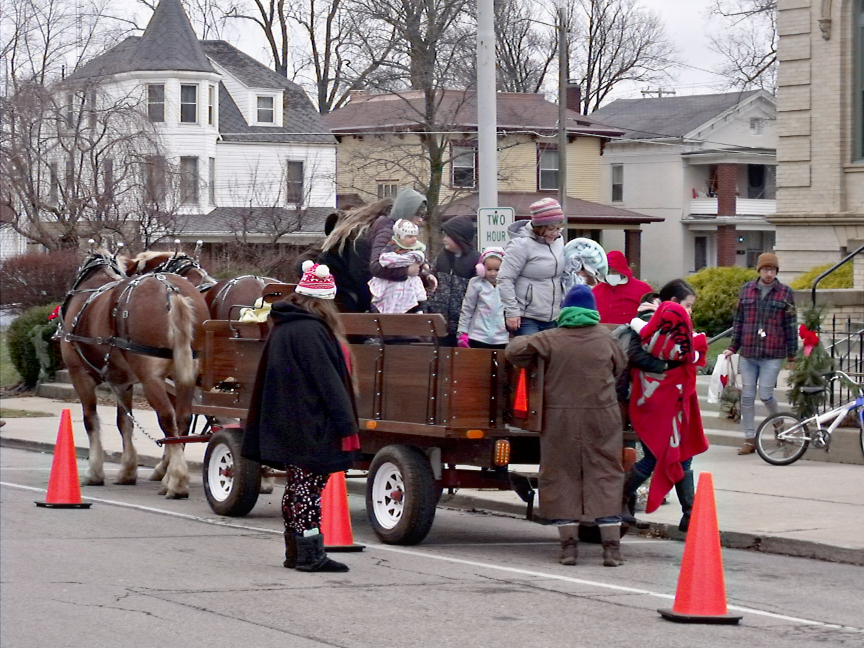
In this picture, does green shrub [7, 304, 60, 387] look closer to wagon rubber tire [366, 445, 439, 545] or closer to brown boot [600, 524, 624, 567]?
wagon rubber tire [366, 445, 439, 545]

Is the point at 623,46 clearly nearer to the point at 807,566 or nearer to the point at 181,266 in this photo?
the point at 181,266

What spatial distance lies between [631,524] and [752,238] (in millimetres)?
46687

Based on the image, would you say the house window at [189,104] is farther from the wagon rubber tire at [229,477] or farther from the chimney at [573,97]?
the wagon rubber tire at [229,477]

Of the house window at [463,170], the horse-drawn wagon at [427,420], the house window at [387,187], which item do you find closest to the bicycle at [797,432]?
the horse-drawn wagon at [427,420]

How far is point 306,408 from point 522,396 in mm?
1651

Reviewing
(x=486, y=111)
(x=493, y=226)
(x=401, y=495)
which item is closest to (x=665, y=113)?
(x=486, y=111)

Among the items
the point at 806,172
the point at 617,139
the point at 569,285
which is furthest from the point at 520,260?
the point at 617,139

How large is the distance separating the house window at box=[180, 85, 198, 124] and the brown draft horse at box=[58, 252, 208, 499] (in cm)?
3406

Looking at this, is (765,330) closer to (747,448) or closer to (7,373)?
(747,448)

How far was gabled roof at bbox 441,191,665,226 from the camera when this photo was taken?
46.6 meters

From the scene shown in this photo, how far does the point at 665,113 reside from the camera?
5734cm

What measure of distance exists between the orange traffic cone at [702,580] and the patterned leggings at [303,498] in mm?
2331

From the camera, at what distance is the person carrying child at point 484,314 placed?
977 centimetres

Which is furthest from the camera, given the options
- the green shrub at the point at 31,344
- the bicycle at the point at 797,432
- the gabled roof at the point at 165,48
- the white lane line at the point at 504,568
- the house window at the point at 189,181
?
the gabled roof at the point at 165,48
